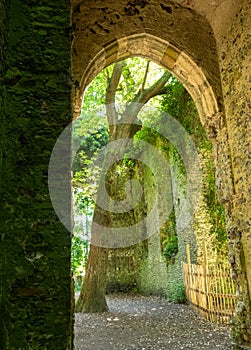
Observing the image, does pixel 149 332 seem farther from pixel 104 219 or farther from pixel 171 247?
pixel 171 247

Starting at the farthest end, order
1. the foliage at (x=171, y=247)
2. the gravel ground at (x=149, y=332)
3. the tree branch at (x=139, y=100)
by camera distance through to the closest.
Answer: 1. the foliage at (x=171, y=247)
2. the tree branch at (x=139, y=100)
3. the gravel ground at (x=149, y=332)

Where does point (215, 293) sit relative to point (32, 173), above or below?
below

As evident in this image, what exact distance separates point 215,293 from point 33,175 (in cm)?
661

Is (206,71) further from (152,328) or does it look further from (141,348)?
(152,328)

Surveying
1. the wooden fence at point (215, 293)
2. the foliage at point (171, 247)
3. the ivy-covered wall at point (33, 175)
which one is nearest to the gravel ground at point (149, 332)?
the wooden fence at point (215, 293)

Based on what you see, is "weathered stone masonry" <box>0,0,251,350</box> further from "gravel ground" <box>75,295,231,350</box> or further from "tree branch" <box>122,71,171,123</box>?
"tree branch" <box>122,71,171,123</box>

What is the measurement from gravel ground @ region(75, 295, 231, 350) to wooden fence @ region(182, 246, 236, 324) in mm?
238

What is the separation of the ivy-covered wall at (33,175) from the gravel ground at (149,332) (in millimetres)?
4441

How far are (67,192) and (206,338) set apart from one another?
524 centimetres

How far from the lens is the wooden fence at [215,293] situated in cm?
685

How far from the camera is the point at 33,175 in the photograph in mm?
1434

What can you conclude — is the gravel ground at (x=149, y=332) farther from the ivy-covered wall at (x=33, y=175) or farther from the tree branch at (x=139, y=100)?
the tree branch at (x=139, y=100)

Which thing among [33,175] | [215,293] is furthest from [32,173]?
[215,293]

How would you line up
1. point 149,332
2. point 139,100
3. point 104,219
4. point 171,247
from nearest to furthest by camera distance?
point 149,332 < point 104,219 < point 139,100 < point 171,247
